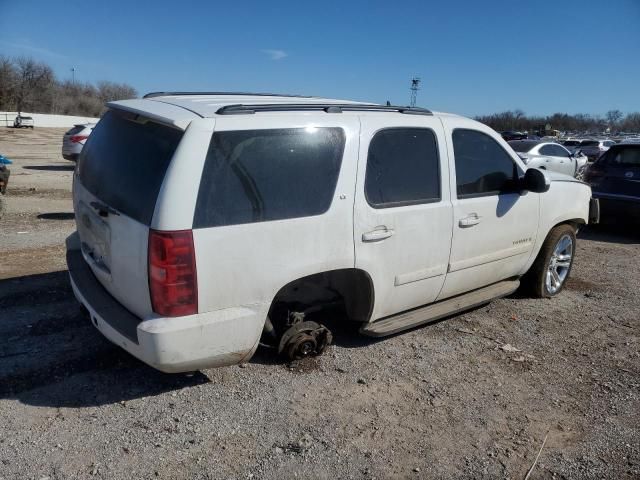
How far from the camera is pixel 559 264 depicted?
18.3 ft

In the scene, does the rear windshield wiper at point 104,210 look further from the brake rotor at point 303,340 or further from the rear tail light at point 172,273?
the brake rotor at point 303,340

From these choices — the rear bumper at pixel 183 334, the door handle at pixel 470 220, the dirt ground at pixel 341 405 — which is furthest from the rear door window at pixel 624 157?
the rear bumper at pixel 183 334

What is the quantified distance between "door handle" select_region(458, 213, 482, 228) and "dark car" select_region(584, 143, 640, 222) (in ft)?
19.2

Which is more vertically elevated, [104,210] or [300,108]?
[300,108]

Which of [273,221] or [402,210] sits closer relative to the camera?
[273,221]

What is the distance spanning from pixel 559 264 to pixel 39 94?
92.1 metres

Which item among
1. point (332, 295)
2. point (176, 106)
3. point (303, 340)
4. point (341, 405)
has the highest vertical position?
point (176, 106)

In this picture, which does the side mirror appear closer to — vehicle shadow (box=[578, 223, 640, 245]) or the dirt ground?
the dirt ground

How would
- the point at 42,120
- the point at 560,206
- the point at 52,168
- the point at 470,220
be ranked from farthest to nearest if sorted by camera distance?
the point at 42,120
the point at 52,168
the point at 560,206
the point at 470,220

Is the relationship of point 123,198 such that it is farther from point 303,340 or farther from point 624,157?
point 624,157

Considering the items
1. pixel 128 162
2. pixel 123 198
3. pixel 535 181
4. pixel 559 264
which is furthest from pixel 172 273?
pixel 559 264

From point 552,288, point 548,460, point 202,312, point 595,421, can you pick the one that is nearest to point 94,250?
point 202,312

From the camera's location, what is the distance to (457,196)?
413 centimetres

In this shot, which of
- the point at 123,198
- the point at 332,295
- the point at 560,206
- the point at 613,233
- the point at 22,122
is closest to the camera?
the point at 123,198
